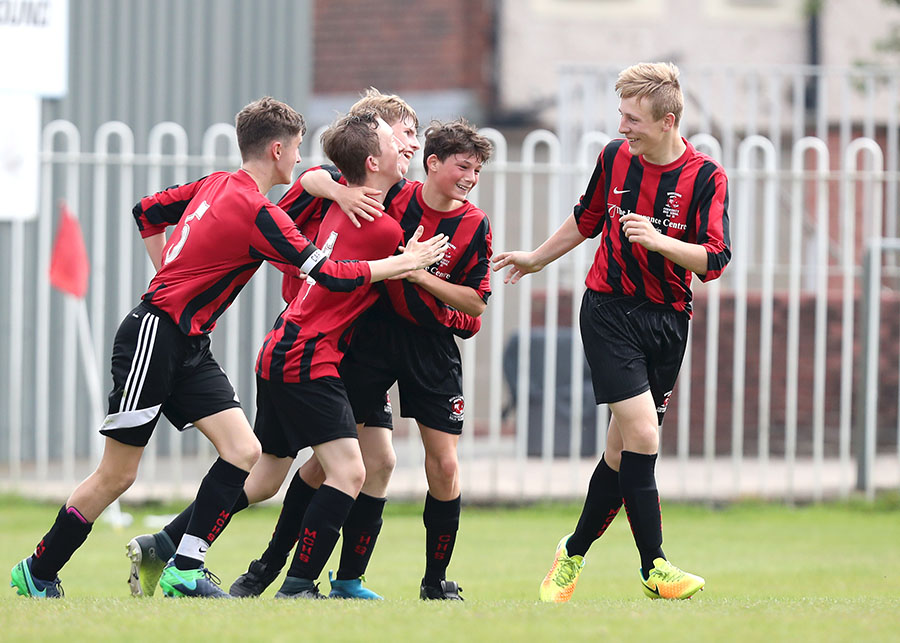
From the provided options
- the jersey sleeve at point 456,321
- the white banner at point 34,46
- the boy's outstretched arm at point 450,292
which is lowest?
the jersey sleeve at point 456,321

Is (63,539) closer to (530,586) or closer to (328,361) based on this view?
(328,361)

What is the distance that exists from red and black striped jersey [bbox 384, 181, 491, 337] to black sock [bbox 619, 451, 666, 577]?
0.88 meters

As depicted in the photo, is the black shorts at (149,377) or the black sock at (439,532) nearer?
the black shorts at (149,377)

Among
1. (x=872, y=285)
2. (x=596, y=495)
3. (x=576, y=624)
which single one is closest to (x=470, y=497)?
(x=872, y=285)

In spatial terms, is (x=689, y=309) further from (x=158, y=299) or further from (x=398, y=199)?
(x=158, y=299)

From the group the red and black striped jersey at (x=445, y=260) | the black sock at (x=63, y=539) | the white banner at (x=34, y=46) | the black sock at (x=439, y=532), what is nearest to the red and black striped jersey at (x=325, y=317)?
the red and black striped jersey at (x=445, y=260)

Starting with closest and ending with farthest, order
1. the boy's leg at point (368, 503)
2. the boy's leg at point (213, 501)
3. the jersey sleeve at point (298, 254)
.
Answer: the jersey sleeve at point (298, 254) < the boy's leg at point (213, 501) < the boy's leg at point (368, 503)

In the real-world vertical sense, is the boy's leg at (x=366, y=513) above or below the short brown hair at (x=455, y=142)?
below

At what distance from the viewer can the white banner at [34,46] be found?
34.9ft

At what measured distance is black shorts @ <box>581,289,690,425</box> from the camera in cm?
511

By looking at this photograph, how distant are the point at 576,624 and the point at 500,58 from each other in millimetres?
11776

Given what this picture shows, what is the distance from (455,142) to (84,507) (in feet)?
6.63

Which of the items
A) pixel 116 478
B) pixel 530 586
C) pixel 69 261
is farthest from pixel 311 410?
pixel 69 261

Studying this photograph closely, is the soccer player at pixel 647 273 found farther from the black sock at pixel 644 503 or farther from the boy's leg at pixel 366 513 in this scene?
the boy's leg at pixel 366 513
